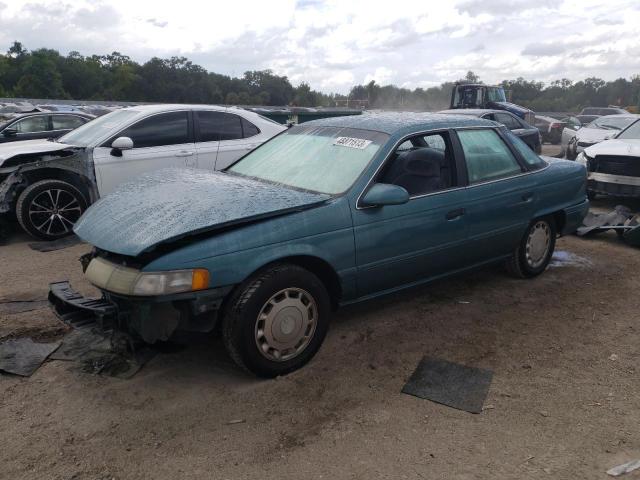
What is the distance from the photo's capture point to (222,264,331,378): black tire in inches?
119

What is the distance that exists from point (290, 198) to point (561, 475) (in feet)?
6.95

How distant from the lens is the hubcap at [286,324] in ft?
10.4

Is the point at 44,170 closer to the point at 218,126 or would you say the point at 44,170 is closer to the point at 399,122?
the point at 218,126

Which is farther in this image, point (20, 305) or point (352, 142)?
point (20, 305)

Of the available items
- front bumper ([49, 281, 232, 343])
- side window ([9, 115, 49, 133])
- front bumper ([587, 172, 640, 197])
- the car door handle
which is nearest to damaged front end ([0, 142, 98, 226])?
front bumper ([49, 281, 232, 343])

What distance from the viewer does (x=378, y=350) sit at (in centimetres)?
373

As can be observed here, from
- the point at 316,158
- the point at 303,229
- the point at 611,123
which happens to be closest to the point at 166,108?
the point at 316,158

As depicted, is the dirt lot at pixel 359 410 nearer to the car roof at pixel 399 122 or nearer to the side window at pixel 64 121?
the car roof at pixel 399 122

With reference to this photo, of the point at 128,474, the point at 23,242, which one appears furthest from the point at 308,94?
the point at 128,474

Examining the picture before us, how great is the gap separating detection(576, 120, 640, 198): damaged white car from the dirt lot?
13.0 feet

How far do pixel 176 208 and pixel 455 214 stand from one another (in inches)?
82.4

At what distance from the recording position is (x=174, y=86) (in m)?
67.9

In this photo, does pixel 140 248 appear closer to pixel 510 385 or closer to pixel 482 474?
pixel 482 474

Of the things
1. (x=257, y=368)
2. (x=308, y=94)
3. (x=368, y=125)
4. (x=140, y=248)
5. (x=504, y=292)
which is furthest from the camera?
(x=308, y=94)
